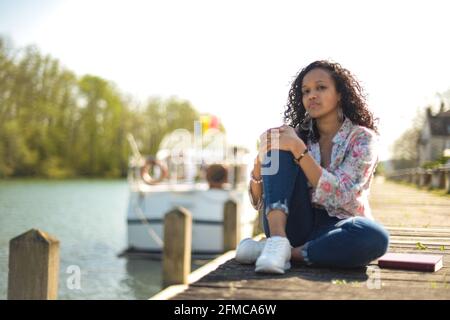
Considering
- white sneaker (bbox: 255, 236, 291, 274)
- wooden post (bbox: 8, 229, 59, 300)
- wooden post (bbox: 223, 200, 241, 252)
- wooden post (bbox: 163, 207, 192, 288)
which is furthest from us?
wooden post (bbox: 223, 200, 241, 252)

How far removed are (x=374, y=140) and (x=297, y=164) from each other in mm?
320

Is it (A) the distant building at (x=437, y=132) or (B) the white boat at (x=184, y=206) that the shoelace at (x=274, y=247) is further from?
(B) the white boat at (x=184, y=206)

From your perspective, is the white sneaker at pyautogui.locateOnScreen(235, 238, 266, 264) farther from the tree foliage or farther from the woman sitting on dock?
the tree foliage

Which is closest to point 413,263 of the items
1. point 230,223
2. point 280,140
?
point 280,140

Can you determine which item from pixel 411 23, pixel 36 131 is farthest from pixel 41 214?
pixel 411 23

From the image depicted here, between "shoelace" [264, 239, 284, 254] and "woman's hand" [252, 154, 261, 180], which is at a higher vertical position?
"woman's hand" [252, 154, 261, 180]

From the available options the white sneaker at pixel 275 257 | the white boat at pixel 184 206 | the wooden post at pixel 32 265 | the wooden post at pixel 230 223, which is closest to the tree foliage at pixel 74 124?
the white boat at pixel 184 206

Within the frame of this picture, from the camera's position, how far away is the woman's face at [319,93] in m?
2.42

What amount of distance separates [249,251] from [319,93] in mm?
657

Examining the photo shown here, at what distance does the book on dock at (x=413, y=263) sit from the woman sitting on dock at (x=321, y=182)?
0.05 m

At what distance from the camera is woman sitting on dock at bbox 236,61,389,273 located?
87.0 inches

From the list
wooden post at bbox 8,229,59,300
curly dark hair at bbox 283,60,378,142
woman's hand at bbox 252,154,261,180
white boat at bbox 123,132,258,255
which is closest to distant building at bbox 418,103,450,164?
curly dark hair at bbox 283,60,378,142

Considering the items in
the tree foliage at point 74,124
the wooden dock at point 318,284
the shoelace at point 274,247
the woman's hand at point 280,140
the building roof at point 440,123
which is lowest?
the wooden dock at point 318,284
